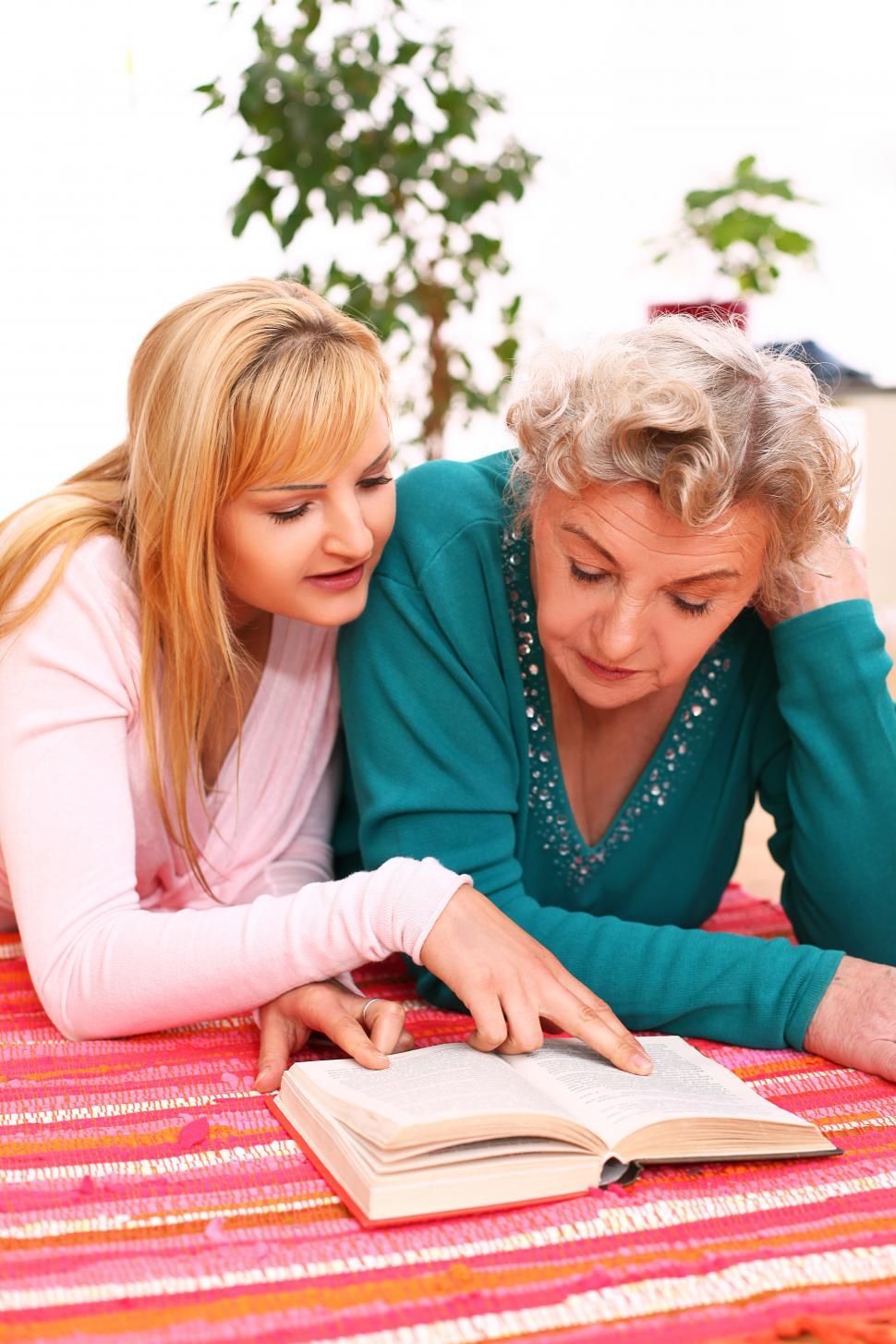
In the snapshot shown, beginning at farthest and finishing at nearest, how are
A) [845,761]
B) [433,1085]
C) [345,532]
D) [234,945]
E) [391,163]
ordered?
[391,163] < [845,761] < [345,532] < [234,945] < [433,1085]

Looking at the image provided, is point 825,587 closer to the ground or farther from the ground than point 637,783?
farther from the ground

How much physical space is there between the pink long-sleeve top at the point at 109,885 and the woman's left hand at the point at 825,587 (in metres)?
0.55

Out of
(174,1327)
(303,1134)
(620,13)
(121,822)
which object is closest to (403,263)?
(620,13)

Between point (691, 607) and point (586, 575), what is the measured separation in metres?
0.12

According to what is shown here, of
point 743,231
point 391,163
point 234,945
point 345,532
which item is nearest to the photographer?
point 234,945

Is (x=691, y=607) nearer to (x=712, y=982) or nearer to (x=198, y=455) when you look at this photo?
(x=712, y=982)

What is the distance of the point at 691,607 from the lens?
150 centimetres

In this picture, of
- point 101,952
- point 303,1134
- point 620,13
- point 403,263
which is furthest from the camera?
point 620,13

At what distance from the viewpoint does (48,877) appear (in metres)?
1.47

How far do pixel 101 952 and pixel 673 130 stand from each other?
13.6ft

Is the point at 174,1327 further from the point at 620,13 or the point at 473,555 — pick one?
the point at 620,13

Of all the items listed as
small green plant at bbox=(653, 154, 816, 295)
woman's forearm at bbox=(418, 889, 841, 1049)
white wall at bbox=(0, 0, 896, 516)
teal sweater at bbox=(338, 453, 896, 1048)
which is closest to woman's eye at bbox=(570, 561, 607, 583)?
teal sweater at bbox=(338, 453, 896, 1048)

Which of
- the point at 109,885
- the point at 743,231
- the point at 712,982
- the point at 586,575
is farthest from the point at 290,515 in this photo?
the point at 743,231

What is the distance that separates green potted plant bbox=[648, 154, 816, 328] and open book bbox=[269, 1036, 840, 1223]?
12.0ft
